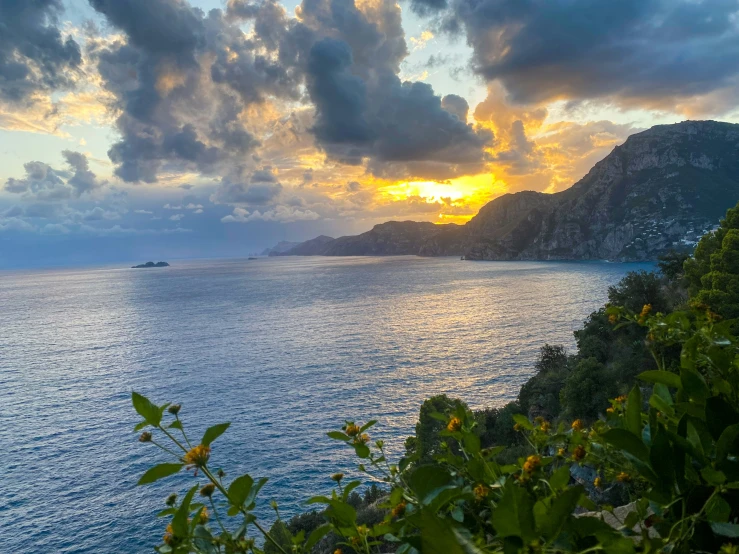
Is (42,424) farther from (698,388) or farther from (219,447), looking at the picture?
(698,388)

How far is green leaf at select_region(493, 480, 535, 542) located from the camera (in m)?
0.96

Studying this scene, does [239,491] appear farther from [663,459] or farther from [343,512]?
[663,459]

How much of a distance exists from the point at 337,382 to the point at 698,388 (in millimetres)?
54278

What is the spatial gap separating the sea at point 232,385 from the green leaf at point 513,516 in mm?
30310

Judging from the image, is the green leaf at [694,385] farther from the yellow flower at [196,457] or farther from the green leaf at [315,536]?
the yellow flower at [196,457]

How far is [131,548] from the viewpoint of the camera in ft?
93.0

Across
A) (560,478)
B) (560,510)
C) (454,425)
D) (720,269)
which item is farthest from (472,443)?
(720,269)

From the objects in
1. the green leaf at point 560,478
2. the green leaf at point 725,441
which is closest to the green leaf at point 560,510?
the green leaf at point 560,478

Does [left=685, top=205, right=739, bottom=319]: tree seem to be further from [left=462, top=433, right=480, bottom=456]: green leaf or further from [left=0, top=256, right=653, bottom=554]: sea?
[left=462, top=433, right=480, bottom=456]: green leaf

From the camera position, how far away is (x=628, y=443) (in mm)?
1317

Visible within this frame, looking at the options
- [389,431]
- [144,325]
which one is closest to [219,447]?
[389,431]

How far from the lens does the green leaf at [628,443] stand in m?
1.27

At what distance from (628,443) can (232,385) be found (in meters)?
57.5

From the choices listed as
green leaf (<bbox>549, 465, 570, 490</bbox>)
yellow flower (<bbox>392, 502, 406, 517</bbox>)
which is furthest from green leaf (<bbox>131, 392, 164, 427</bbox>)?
green leaf (<bbox>549, 465, 570, 490</bbox>)
